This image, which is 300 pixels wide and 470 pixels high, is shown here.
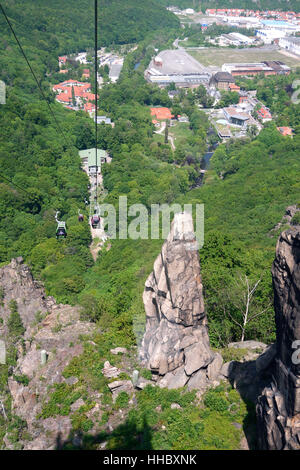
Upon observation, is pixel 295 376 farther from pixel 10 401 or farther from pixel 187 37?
pixel 187 37

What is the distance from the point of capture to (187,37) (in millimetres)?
145125

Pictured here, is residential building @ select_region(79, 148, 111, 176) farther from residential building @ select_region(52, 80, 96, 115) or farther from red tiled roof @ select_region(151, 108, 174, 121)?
red tiled roof @ select_region(151, 108, 174, 121)

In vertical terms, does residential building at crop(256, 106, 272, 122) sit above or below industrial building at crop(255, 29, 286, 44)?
below

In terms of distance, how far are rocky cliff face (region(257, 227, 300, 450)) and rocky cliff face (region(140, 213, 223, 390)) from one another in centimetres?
364

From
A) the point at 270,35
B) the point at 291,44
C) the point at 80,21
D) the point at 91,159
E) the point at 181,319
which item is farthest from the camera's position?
the point at 270,35

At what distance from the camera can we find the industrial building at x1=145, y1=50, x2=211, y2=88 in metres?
100

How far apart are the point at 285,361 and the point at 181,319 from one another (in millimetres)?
4869

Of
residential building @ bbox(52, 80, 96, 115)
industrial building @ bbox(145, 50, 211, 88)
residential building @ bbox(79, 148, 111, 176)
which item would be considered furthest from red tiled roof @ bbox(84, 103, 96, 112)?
industrial building @ bbox(145, 50, 211, 88)

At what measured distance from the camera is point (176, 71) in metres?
108

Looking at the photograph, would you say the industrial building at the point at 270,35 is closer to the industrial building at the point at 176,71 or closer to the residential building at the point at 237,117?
the industrial building at the point at 176,71

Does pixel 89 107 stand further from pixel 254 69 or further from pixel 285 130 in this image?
pixel 254 69

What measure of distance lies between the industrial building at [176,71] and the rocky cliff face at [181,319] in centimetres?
8973

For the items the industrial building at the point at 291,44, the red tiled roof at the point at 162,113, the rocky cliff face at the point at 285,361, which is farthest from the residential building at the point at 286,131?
the industrial building at the point at 291,44

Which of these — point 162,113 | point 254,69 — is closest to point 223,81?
point 254,69
